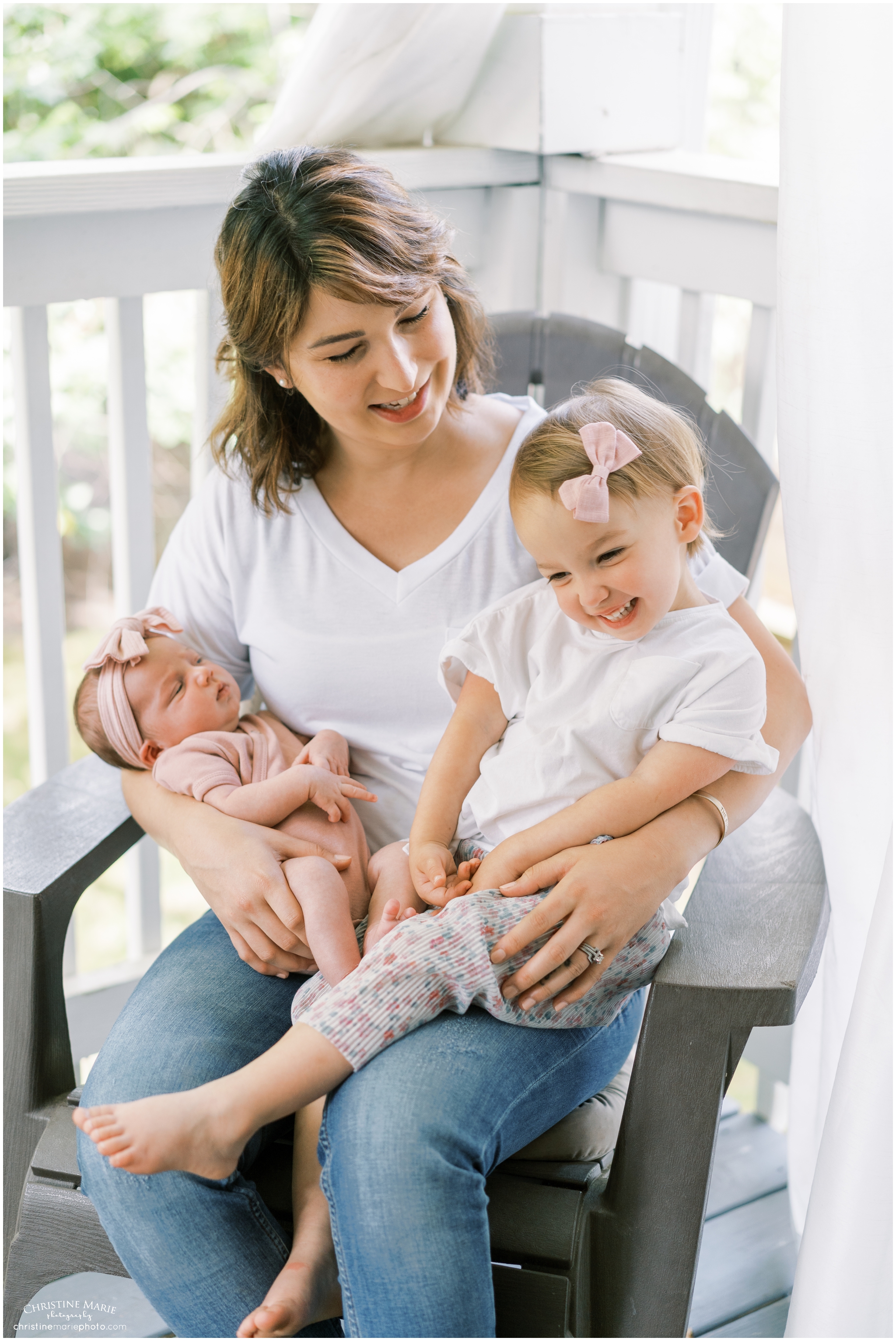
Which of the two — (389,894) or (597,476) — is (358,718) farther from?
(597,476)

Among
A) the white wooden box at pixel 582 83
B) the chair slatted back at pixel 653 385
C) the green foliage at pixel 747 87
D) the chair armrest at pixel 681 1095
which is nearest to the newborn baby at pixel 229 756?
the chair armrest at pixel 681 1095

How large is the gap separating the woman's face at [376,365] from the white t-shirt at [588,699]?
25 centimetres

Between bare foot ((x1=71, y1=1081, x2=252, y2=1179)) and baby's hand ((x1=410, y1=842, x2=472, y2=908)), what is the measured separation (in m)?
0.30

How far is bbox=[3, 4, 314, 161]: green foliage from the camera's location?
370 centimetres

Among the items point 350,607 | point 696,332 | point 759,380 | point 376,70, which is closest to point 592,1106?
point 350,607

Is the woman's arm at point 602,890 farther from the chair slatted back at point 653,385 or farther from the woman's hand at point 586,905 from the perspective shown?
the chair slatted back at point 653,385

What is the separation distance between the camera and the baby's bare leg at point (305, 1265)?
102cm

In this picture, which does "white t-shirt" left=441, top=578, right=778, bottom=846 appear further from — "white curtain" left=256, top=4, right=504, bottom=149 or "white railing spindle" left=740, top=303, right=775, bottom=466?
"white curtain" left=256, top=4, right=504, bottom=149

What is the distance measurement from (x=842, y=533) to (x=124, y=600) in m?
1.34

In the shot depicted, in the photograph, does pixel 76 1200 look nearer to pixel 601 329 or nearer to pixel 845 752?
pixel 845 752

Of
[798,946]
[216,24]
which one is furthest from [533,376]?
[216,24]

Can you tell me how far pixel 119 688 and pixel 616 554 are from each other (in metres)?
0.63

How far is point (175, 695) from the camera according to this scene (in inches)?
55.1

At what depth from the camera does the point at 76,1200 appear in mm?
1171
